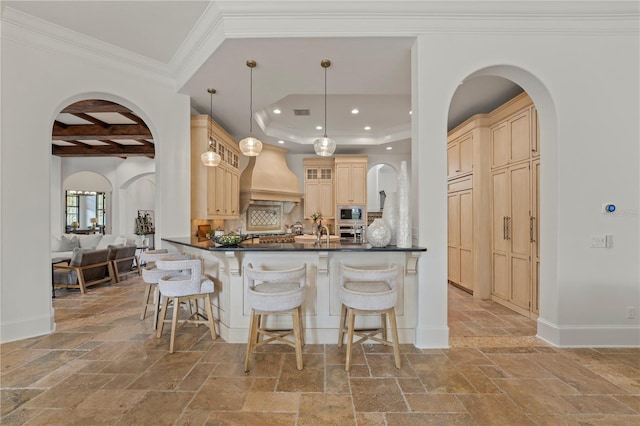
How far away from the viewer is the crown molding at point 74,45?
2.99 m

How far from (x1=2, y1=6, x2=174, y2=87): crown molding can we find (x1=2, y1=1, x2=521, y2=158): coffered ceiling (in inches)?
0.8

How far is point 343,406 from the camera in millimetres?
1934

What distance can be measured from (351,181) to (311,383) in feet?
18.3

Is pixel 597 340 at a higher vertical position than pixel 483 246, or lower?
lower

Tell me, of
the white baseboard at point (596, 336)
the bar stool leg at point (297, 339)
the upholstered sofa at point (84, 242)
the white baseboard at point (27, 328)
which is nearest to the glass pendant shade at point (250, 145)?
the bar stool leg at point (297, 339)

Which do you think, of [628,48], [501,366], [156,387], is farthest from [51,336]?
[628,48]

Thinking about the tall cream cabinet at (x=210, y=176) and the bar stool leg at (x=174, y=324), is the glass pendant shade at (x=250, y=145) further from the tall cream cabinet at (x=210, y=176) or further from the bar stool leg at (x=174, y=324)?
the bar stool leg at (x=174, y=324)

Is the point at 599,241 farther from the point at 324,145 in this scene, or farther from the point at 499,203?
the point at 324,145

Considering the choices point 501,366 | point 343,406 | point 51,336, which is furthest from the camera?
point 51,336

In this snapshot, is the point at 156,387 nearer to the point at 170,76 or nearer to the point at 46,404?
the point at 46,404

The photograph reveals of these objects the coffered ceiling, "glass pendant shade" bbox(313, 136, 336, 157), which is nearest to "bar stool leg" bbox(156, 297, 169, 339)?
"glass pendant shade" bbox(313, 136, 336, 157)

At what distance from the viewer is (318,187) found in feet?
24.7

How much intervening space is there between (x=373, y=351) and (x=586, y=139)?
295cm

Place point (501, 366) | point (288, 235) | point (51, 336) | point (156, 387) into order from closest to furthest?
point (156, 387) < point (501, 366) < point (51, 336) < point (288, 235)
